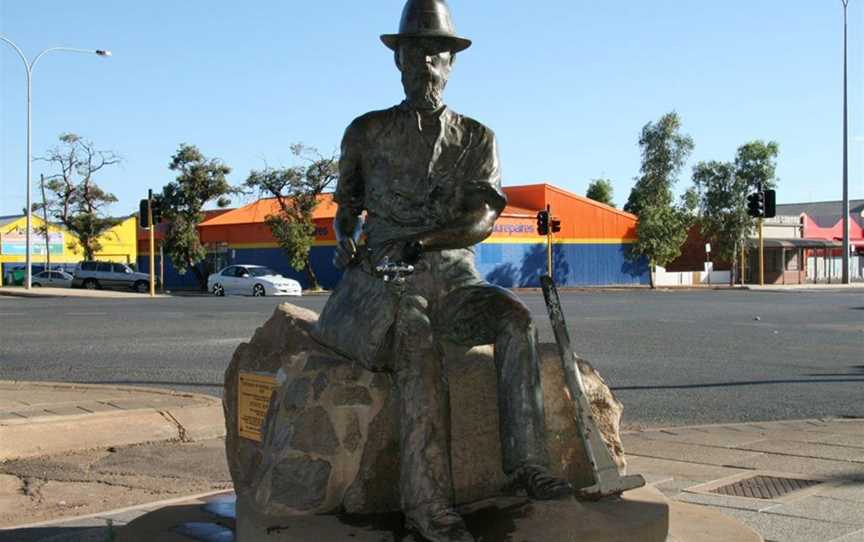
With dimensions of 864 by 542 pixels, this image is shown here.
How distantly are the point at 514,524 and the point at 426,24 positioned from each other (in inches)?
83.0

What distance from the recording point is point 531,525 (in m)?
3.75

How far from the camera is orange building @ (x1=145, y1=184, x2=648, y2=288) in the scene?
44.2m

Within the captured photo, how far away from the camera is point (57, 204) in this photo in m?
49.9

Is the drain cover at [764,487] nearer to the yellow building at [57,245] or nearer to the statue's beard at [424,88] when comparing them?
the statue's beard at [424,88]

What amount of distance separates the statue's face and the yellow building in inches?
2028

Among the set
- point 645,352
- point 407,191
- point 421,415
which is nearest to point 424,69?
point 407,191

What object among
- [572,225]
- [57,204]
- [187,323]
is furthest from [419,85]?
[57,204]

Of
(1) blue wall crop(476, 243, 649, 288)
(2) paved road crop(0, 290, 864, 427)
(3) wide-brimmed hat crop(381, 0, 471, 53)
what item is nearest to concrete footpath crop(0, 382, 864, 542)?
(2) paved road crop(0, 290, 864, 427)

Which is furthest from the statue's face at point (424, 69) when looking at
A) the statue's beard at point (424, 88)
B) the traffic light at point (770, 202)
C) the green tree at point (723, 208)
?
the green tree at point (723, 208)

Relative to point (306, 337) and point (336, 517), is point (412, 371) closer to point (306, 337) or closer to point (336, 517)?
point (336, 517)

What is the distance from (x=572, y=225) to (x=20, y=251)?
30.6 m

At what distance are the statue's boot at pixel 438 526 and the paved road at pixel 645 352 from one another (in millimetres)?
5058

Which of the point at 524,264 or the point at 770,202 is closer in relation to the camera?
the point at 770,202

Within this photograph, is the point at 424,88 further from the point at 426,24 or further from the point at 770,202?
the point at 770,202
